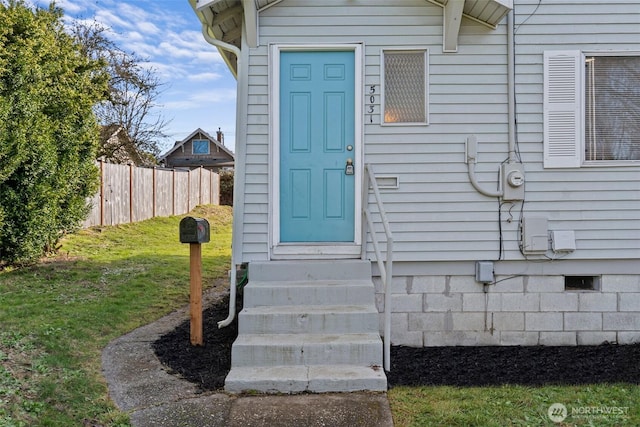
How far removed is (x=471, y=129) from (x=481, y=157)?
0.94 ft

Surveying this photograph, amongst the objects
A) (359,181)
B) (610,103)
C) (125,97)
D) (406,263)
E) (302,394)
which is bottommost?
(302,394)

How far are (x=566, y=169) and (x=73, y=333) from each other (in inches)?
192

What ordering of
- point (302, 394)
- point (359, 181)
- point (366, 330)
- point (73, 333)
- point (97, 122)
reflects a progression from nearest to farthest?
point (302, 394)
point (366, 330)
point (73, 333)
point (359, 181)
point (97, 122)

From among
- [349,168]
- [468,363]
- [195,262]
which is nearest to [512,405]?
[468,363]

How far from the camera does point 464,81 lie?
4.47 m

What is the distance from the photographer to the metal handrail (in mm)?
3576

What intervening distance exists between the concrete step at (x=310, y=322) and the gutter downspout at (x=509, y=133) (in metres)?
1.68

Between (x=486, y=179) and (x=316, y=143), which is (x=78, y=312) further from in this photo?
(x=486, y=179)

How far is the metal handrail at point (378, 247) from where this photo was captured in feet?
11.7

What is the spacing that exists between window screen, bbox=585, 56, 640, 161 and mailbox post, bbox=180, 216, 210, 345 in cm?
375

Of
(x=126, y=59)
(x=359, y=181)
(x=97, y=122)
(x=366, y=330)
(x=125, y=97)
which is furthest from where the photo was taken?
(x=125, y=97)

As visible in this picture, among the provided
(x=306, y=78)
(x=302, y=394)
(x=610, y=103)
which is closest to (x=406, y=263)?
(x=302, y=394)

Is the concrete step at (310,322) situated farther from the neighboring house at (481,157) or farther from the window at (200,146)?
the window at (200,146)

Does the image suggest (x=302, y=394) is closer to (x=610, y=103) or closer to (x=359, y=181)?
(x=359, y=181)
